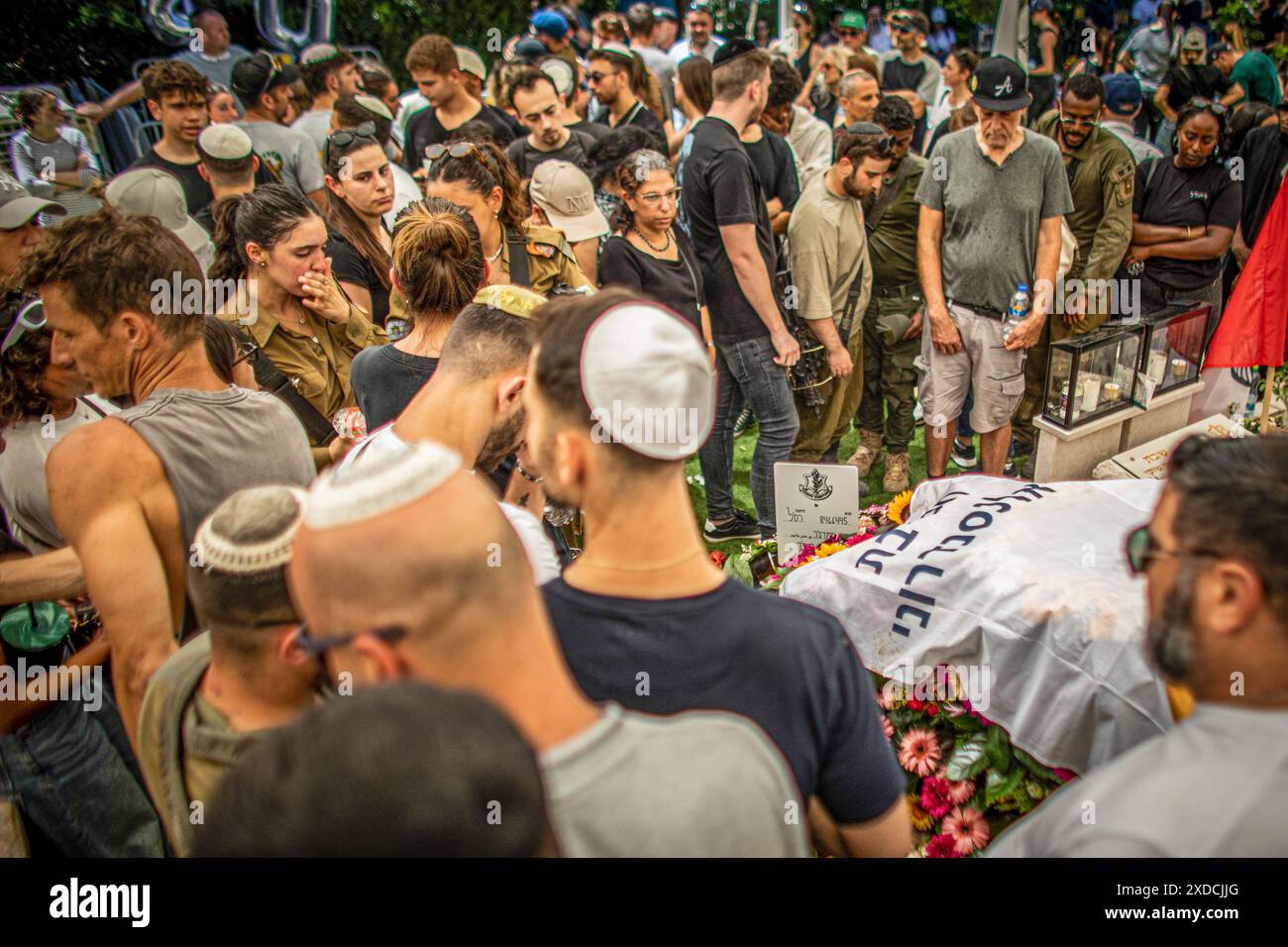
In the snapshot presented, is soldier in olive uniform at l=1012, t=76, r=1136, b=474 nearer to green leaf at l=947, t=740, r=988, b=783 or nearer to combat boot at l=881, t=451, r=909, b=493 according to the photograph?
combat boot at l=881, t=451, r=909, b=493

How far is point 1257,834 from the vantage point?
1192 mm

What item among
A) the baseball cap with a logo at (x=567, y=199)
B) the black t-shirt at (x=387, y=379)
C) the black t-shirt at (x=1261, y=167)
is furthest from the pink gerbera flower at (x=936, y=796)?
the black t-shirt at (x=1261, y=167)

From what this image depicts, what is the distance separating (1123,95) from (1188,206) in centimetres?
134

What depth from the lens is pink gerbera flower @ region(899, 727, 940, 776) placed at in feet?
8.18

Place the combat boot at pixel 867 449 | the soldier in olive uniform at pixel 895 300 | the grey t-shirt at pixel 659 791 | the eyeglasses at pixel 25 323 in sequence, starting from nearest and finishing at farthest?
the grey t-shirt at pixel 659 791, the eyeglasses at pixel 25 323, the soldier in olive uniform at pixel 895 300, the combat boot at pixel 867 449

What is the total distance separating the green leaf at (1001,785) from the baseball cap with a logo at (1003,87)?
9.93 feet

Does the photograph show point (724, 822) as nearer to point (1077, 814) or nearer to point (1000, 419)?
point (1077, 814)

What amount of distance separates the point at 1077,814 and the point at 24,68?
810 centimetres

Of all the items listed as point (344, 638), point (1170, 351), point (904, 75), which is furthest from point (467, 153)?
point (904, 75)

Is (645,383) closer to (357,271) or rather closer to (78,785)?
(78,785)

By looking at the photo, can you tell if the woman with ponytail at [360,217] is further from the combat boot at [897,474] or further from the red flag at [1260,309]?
the red flag at [1260,309]

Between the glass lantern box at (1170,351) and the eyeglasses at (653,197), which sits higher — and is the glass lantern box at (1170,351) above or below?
below

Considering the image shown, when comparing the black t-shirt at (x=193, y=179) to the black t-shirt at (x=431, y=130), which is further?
the black t-shirt at (x=431, y=130)

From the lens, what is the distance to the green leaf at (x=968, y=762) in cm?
244
